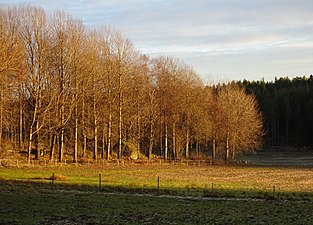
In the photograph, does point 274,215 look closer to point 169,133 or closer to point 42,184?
point 42,184

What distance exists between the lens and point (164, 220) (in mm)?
22469

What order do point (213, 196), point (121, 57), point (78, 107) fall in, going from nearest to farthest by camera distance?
point (213, 196), point (78, 107), point (121, 57)

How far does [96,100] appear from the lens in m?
72.6

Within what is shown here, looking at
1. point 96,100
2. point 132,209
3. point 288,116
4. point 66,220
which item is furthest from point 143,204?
point 288,116

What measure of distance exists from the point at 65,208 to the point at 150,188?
13.0 m

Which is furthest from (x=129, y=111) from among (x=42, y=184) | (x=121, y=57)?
(x=42, y=184)

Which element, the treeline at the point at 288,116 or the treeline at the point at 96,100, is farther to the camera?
the treeline at the point at 288,116

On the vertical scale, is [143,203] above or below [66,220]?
below

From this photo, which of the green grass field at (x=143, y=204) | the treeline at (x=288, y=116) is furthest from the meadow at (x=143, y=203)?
the treeline at (x=288, y=116)

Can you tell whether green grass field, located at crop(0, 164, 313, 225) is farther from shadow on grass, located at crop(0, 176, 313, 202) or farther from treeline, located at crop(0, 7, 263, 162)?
treeline, located at crop(0, 7, 263, 162)

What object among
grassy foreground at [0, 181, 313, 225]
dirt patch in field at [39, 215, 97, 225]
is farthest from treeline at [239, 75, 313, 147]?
dirt patch in field at [39, 215, 97, 225]

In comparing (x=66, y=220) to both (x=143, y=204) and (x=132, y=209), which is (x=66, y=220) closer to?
(x=132, y=209)

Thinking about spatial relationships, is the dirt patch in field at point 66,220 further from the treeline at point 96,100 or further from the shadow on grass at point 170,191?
the treeline at point 96,100

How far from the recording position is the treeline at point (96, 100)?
210ft
